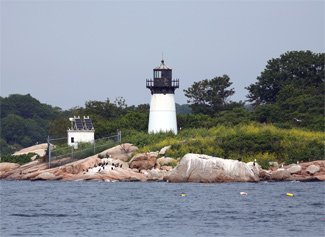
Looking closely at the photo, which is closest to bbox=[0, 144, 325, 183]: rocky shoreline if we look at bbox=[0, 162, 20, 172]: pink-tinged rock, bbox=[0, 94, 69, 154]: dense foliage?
bbox=[0, 162, 20, 172]: pink-tinged rock

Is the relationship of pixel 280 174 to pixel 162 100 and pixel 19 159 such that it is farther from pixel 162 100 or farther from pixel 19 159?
pixel 19 159

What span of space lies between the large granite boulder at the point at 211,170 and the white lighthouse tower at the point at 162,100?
630 inches

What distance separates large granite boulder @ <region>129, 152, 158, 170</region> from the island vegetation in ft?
7.84

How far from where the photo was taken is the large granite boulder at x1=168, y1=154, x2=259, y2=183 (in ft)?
150

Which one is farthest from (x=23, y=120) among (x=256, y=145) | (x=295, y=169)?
(x=295, y=169)

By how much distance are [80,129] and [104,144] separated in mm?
4357

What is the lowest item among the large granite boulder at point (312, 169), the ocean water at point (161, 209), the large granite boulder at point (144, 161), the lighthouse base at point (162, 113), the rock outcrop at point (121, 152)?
the ocean water at point (161, 209)

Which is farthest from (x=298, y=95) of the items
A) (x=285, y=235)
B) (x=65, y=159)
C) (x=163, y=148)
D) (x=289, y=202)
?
(x=285, y=235)

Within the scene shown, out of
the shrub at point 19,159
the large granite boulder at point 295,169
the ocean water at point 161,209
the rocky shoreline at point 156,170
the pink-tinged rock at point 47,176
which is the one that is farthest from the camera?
the shrub at point 19,159

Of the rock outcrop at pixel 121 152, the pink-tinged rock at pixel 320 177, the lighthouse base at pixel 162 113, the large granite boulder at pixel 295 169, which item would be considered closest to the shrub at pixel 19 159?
the rock outcrop at pixel 121 152

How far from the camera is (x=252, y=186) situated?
145 ft

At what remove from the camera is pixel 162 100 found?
2445 inches

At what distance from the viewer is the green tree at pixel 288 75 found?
82188mm

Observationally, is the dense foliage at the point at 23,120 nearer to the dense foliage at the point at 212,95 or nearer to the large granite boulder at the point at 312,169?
the dense foliage at the point at 212,95
